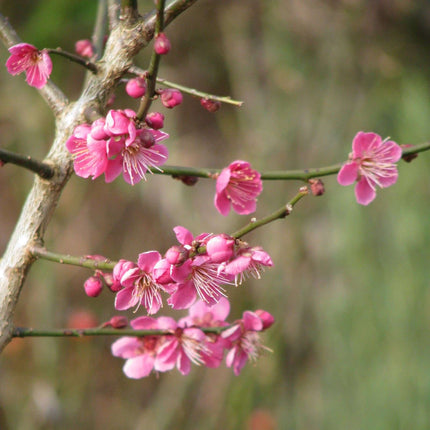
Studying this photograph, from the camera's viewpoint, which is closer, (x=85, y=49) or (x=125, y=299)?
(x=125, y=299)

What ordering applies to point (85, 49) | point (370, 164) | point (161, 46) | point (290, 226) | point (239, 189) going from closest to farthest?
point (161, 46)
point (239, 189)
point (370, 164)
point (85, 49)
point (290, 226)

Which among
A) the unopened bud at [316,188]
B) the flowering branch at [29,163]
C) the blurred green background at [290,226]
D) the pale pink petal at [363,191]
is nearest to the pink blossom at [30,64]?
the flowering branch at [29,163]

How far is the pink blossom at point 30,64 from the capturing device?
104 cm

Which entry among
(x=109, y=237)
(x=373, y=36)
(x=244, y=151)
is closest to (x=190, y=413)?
(x=109, y=237)

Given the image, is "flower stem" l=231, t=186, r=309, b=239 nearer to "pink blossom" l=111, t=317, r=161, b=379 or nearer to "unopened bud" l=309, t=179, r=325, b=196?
"unopened bud" l=309, t=179, r=325, b=196

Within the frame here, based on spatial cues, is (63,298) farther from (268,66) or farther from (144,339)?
(144,339)

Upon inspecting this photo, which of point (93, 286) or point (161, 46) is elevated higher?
point (161, 46)

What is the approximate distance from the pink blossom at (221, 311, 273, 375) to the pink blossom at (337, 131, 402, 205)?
1.01 ft

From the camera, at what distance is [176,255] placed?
90cm

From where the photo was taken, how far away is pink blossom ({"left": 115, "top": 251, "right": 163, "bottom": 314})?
0.98 m

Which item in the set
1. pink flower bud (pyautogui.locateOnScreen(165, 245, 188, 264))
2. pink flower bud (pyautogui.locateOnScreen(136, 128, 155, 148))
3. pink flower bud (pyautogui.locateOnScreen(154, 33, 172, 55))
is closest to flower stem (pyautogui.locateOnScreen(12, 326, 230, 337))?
pink flower bud (pyautogui.locateOnScreen(165, 245, 188, 264))

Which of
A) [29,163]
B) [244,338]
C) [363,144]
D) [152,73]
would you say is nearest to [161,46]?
[152,73]

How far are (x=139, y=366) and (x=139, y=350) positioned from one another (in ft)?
0.11

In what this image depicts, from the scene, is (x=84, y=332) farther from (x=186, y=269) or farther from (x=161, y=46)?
(x=161, y=46)
